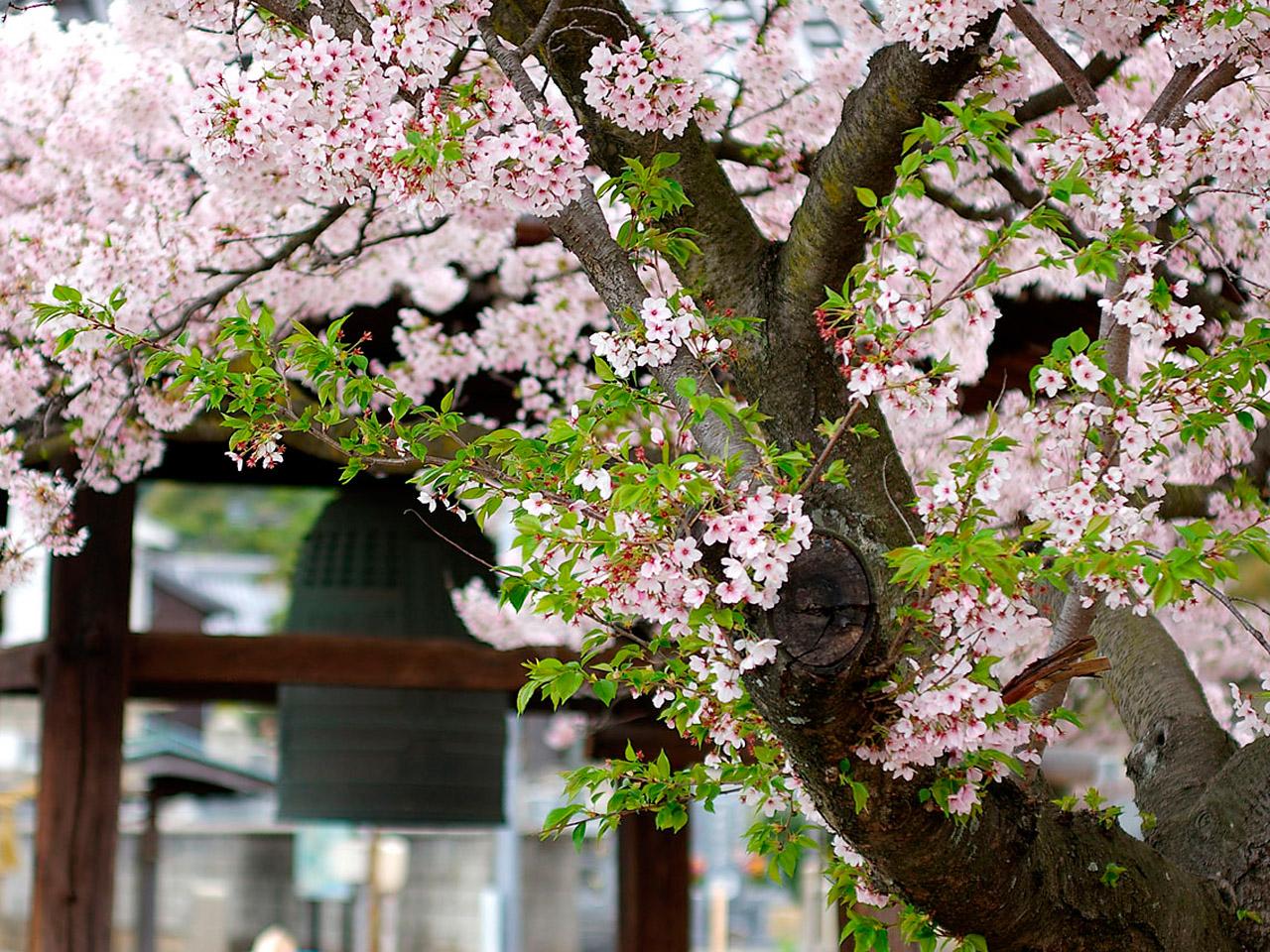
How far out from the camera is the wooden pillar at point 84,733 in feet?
14.4

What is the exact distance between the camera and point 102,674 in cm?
462

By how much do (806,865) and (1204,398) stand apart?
1525 centimetres

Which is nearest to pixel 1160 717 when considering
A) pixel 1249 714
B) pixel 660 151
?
pixel 1249 714

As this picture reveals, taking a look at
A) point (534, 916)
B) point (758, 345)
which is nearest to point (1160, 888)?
point (758, 345)

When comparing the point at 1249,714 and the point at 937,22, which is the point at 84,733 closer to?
the point at 1249,714

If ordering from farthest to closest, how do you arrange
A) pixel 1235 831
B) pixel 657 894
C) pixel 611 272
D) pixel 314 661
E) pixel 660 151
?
pixel 657 894, pixel 314 661, pixel 1235 831, pixel 660 151, pixel 611 272

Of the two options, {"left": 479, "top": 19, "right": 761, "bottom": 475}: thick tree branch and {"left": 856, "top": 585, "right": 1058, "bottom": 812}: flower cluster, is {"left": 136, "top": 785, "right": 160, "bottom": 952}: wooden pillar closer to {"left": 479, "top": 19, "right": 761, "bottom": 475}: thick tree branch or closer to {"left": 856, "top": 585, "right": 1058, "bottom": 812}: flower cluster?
{"left": 479, "top": 19, "right": 761, "bottom": 475}: thick tree branch

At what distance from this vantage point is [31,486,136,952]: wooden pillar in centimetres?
439

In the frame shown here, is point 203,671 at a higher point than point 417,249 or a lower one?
lower

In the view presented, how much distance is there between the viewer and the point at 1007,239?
69.7 inches

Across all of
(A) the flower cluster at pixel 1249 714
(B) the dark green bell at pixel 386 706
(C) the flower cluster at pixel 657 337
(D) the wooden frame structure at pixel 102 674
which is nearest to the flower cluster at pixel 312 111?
(C) the flower cluster at pixel 657 337

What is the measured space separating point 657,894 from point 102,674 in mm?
2444

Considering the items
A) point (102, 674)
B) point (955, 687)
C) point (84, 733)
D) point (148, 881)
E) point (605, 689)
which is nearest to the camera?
point (955, 687)

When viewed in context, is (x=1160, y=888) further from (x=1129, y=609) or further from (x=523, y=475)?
(x=523, y=475)
